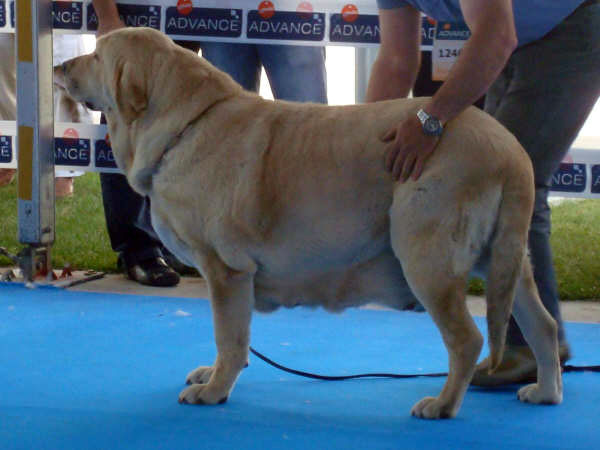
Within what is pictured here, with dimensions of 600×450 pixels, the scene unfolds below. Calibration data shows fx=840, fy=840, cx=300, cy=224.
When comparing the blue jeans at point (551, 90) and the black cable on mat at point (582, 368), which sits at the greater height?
the blue jeans at point (551, 90)

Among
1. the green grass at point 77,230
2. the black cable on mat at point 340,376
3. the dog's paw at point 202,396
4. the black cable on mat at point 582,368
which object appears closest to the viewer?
the dog's paw at point 202,396

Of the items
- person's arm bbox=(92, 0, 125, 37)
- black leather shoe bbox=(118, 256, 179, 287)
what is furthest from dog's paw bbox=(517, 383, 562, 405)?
person's arm bbox=(92, 0, 125, 37)

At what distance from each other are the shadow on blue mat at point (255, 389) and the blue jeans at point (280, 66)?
3.84 ft

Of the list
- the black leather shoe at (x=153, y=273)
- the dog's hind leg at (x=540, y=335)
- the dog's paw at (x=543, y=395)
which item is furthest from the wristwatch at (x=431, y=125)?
the black leather shoe at (x=153, y=273)

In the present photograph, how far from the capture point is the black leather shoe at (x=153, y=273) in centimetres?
458

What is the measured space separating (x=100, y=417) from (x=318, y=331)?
136 centimetres

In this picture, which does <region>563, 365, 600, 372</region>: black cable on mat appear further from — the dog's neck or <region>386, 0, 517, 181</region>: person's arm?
the dog's neck

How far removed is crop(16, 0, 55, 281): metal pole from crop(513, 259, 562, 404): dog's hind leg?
9.26ft

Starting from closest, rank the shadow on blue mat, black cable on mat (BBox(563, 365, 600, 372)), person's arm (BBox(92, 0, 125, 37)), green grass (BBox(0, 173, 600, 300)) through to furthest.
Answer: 1. the shadow on blue mat
2. black cable on mat (BBox(563, 365, 600, 372))
3. person's arm (BBox(92, 0, 125, 37))
4. green grass (BBox(0, 173, 600, 300))

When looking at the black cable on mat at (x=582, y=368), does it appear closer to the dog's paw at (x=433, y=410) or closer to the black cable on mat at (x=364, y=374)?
the black cable on mat at (x=364, y=374)

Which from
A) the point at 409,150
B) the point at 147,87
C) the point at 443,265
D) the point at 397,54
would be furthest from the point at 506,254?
the point at 147,87

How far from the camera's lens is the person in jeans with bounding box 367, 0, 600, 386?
7.94 feet

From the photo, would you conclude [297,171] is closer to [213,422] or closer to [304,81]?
[213,422]

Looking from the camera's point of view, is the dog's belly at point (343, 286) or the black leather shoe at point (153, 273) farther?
the black leather shoe at point (153, 273)
